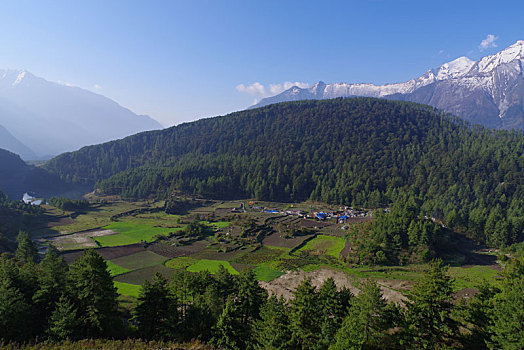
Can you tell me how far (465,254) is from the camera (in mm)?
59906

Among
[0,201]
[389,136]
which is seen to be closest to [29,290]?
[0,201]

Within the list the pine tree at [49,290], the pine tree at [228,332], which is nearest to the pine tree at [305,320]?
the pine tree at [228,332]

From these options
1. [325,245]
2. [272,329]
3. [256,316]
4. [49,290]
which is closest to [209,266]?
[256,316]

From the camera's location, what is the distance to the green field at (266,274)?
46.4 m

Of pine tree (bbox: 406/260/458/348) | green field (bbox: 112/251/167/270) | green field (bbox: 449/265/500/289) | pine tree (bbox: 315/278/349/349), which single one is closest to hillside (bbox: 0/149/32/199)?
green field (bbox: 112/251/167/270)

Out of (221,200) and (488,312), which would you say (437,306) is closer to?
(488,312)

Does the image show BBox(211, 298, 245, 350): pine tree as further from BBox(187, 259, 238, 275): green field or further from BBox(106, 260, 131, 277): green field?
BBox(106, 260, 131, 277): green field

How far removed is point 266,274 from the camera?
48281 millimetres

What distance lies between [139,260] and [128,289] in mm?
13789

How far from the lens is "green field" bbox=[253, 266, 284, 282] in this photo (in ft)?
152

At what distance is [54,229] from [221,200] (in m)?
67.3

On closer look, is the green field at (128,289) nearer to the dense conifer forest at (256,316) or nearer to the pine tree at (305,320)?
the dense conifer forest at (256,316)

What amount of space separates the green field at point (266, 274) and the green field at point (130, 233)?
111 ft

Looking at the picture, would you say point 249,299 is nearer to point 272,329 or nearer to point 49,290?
point 272,329
